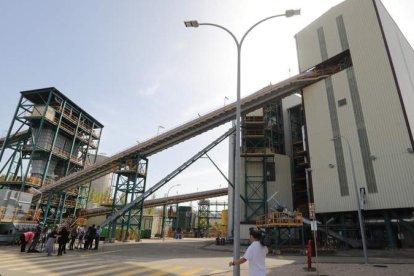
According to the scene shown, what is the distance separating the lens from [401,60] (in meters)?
31.6

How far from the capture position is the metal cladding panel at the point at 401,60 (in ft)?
88.7

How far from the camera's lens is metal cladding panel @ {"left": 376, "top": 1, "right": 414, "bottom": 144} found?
27031 mm

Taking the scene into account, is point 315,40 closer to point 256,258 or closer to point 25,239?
point 256,258

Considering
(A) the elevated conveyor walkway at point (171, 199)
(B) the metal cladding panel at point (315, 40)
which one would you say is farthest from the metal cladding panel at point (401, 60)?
(A) the elevated conveyor walkway at point (171, 199)

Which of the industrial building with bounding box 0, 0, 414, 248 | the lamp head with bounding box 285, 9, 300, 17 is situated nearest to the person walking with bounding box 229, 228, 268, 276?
the lamp head with bounding box 285, 9, 300, 17

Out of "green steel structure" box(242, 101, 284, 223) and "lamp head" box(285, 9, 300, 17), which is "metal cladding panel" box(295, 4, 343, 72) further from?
"lamp head" box(285, 9, 300, 17)

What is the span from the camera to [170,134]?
107 ft

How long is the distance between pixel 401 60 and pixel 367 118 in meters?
10.8

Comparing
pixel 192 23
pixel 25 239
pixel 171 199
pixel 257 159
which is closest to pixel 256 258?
pixel 192 23

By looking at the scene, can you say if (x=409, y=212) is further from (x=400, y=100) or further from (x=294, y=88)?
(x=294, y=88)

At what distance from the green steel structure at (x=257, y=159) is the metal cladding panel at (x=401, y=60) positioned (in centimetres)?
1721

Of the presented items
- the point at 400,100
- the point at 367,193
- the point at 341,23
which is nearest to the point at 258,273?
the point at 367,193

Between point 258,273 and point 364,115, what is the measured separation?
2819cm

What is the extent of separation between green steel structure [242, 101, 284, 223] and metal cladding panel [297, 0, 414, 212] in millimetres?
7730
